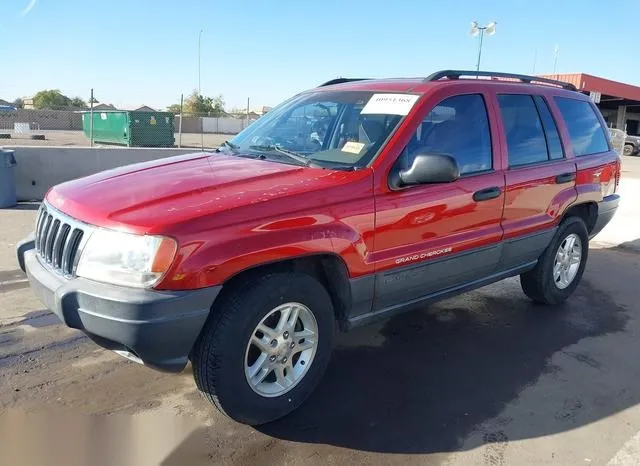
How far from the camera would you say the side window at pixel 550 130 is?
4785 mm

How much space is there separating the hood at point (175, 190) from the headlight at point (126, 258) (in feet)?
0.18

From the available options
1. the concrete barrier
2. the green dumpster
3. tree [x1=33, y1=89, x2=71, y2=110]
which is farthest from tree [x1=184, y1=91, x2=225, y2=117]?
the concrete barrier

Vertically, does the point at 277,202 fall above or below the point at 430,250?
above

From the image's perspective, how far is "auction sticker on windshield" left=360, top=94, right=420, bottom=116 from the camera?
3.71 meters

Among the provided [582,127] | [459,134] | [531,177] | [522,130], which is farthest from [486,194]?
[582,127]

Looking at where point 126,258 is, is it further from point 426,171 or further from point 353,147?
point 426,171

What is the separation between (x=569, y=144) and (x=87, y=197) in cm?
406

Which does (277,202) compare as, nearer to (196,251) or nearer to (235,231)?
(235,231)

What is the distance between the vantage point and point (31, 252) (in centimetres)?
344

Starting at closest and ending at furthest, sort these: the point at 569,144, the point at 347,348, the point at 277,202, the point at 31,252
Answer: the point at 277,202, the point at 31,252, the point at 347,348, the point at 569,144

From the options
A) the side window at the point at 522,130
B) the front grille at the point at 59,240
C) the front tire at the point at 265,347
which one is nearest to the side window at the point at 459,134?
the side window at the point at 522,130

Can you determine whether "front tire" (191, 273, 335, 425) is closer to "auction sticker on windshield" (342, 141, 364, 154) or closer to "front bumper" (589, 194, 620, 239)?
"auction sticker on windshield" (342, 141, 364, 154)

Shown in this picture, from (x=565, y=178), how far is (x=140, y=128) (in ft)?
78.6

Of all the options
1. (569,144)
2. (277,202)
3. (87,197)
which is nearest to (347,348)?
(277,202)
